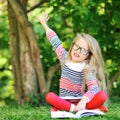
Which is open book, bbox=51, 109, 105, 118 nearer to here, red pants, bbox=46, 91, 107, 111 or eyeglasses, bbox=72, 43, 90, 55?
red pants, bbox=46, 91, 107, 111

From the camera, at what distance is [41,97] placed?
8648mm

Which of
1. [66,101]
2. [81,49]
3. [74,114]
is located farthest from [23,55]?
[74,114]

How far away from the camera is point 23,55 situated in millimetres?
8852

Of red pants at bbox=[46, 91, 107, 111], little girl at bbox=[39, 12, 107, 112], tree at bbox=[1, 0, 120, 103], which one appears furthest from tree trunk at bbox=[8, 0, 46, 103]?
red pants at bbox=[46, 91, 107, 111]

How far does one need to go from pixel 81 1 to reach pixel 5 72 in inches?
266

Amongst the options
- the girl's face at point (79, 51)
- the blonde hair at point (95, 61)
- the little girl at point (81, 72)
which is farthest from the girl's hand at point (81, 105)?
the girl's face at point (79, 51)

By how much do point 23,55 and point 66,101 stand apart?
3.94m

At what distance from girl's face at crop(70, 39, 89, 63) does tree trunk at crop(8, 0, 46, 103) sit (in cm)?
338

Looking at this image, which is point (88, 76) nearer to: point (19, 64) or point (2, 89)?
point (19, 64)

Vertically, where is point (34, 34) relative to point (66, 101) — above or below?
above

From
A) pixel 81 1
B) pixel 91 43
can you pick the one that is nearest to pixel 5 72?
pixel 81 1

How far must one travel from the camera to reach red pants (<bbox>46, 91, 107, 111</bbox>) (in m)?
4.85

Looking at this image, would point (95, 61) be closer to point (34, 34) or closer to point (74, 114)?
point (74, 114)

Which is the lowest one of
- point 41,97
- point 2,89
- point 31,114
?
point 2,89
